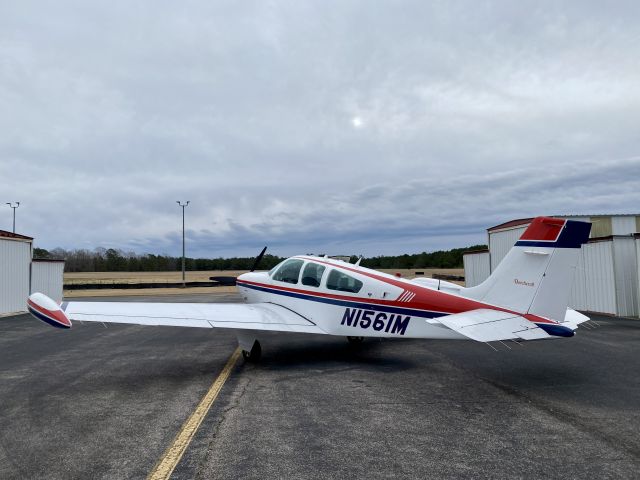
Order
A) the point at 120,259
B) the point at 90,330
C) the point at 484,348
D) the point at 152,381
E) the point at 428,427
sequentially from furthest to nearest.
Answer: the point at 120,259 < the point at 90,330 < the point at 484,348 < the point at 152,381 < the point at 428,427

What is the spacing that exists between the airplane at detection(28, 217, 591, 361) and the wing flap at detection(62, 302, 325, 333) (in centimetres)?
2

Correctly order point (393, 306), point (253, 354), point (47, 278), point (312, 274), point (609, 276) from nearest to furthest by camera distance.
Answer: point (393, 306)
point (253, 354)
point (312, 274)
point (609, 276)
point (47, 278)

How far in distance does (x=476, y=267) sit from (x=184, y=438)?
2728 centimetres

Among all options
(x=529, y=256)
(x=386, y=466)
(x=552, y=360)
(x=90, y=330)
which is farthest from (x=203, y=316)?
(x=90, y=330)

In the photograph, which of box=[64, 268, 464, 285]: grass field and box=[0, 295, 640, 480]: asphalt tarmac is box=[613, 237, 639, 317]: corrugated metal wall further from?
box=[64, 268, 464, 285]: grass field

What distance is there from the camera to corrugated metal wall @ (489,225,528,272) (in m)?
24.1

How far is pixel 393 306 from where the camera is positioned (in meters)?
9.09

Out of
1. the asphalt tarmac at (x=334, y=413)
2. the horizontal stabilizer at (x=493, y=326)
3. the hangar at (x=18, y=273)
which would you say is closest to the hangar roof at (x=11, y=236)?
the hangar at (x=18, y=273)

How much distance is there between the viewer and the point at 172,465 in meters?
4.32

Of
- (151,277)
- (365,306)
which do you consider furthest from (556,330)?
(151,277)

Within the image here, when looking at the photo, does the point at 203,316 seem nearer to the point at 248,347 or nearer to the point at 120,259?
the point at 248,347

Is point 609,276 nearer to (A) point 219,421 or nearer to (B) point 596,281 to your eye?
(B) point 596,281

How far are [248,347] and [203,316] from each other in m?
1.21

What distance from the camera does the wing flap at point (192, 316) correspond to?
855 cm
